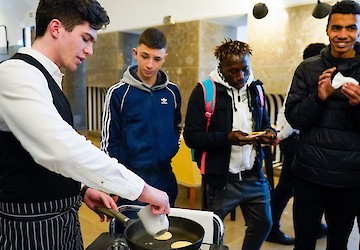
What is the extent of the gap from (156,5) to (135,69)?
12.4ft

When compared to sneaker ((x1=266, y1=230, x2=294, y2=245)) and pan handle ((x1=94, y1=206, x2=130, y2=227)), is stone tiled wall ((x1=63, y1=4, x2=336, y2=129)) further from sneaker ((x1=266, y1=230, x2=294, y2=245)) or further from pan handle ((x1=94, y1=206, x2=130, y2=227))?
pan handle ((x1=94, y1=206, x2=130, y2=227))

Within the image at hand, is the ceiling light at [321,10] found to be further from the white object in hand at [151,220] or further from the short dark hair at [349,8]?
the white object in hand at [151,220]

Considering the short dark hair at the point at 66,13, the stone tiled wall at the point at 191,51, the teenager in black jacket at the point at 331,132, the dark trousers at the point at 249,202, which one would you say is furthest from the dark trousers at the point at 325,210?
the stone tiled wall at the point at 191,51

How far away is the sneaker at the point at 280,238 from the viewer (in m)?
2.95

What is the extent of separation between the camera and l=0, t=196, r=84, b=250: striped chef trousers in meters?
1.14

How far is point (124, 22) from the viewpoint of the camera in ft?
20.7

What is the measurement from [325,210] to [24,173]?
5.26ft

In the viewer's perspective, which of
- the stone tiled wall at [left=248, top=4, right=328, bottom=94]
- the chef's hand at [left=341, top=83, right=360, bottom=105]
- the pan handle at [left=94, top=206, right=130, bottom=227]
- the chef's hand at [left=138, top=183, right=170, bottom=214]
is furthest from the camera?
the stone tiled wall at [left=248, top=4, right=328, bottom=94]

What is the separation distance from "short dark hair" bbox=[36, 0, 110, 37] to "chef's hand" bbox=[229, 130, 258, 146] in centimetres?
107

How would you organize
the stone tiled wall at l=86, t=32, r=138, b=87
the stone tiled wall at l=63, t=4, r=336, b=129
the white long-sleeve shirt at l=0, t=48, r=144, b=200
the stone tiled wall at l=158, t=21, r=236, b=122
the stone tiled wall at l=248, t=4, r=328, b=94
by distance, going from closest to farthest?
the white long-sleeve shirt at l=0, t=48, r=144, b=200, the stone tiled wall at l=248, t=4, r=328, b=94, the stone tiled wall at l=63, t=4, r=336, b=129, the stone tiled wall at l=158, t=21, r=236, b=122, the stone tiled wall at l=86, t=32, r=138, b=87

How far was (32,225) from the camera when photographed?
115 cm

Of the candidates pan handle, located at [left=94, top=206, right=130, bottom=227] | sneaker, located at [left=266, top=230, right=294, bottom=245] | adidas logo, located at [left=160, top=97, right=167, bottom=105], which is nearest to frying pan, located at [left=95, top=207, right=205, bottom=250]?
pan handle, located at [left=94, top=206, right=130, bottom=227]

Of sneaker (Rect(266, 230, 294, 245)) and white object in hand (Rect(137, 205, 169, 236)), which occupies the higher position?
white object in hand (Rect(137, 205, 169, 236))

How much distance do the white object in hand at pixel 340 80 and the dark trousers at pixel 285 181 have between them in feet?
3.36
